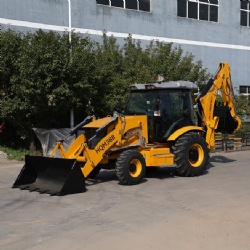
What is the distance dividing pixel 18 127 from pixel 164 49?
9.31 metres

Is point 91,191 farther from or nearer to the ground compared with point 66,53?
nearer to the ground

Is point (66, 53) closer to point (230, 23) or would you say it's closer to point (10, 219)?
point (10, 219)

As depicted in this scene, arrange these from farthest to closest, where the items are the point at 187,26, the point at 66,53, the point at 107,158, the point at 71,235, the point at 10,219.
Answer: the point at 187,26, the point at 66,53, the point at 107,158, the point at 10,219, the point at 71,235

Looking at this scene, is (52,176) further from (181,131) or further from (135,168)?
(181,131)

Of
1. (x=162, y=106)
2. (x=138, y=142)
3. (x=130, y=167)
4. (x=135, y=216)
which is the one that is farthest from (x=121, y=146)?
(x=135, y=216)

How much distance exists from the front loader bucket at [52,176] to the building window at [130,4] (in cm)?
1664

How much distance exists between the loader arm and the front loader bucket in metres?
5.06

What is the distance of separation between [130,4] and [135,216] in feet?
68.9

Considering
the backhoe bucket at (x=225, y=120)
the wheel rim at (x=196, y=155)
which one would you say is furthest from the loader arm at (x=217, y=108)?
the wheel rim at (x=196, y=155)

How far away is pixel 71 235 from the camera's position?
265 inches

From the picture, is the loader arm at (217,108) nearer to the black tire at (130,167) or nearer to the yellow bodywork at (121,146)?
the yellow bodywork at (121,146)

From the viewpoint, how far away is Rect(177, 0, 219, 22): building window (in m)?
29.5

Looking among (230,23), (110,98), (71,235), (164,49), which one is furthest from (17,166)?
(230,23)

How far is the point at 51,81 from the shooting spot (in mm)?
16812
